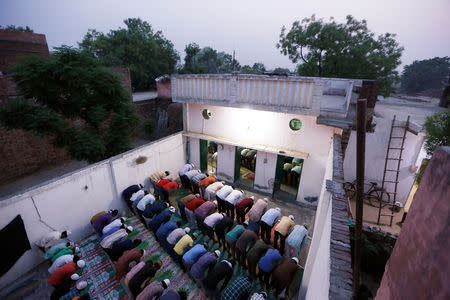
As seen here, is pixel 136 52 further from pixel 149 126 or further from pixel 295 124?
pixel 295 124

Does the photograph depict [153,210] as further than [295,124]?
No

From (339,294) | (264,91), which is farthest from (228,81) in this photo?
(339,294)

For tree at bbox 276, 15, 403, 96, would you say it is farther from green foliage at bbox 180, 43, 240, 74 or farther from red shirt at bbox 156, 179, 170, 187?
red shirt at bbox 156, 179, 170, 187

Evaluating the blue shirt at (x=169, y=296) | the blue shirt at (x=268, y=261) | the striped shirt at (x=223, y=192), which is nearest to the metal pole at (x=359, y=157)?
the blue shirt at (x=268, y=261)

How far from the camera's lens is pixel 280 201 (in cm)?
1015

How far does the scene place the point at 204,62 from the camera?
4281cm

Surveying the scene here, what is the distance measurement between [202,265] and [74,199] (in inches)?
215

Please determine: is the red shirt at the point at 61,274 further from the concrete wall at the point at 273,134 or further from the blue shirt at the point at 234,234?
the concrete wall at the point at 273,134

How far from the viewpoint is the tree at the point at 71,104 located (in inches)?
296

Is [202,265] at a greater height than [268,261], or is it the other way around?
[268,261]

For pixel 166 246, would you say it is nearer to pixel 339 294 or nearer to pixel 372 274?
pixel 339 294

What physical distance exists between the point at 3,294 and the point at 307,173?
11475 mm

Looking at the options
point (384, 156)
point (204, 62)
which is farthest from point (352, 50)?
point (204, 62)

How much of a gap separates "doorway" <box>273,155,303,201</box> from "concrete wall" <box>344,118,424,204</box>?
261 centimetres
